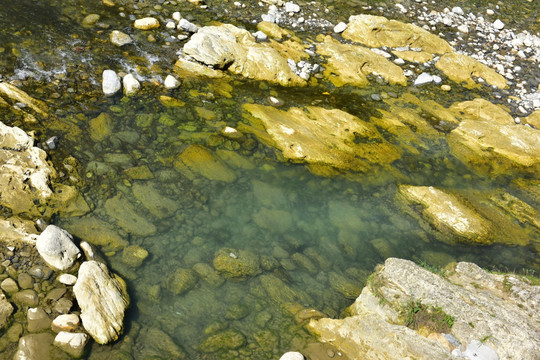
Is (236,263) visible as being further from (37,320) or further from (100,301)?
(37,320)

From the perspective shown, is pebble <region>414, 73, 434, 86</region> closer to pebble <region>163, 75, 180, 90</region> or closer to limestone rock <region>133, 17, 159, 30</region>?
pebble <region>163, 75, 180, 90</region>

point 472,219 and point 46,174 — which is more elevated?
point 472,219

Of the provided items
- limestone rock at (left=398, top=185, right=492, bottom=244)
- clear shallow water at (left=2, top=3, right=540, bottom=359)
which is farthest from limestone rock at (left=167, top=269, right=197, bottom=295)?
limestone rock at (left=398, top=185, right=492, bottom=244)

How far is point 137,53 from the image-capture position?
36.1 ft

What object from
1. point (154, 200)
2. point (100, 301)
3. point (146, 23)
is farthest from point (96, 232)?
point (146, 23)

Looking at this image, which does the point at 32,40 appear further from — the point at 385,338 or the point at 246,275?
the point at 385,338

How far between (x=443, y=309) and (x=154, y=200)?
16.9 feet

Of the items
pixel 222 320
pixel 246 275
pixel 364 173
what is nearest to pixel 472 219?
pixel 364 173

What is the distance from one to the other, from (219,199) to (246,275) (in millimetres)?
1739

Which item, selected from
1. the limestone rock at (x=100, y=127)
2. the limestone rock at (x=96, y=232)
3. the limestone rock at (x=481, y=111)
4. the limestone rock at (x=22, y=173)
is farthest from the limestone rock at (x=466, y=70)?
the limestone rock at (x=22, y=173)

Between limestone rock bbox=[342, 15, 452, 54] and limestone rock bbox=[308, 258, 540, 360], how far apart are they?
9.52 m

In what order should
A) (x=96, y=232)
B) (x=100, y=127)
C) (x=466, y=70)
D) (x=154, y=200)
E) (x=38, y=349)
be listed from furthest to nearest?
(x=466, y=70), (x=100, y=127), (x=154, y=200), (x=96, y=232), (x=38, y=349)

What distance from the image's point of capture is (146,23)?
11969 mm

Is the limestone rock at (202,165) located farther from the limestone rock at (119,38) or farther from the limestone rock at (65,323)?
the limestone rock at (119,38)
